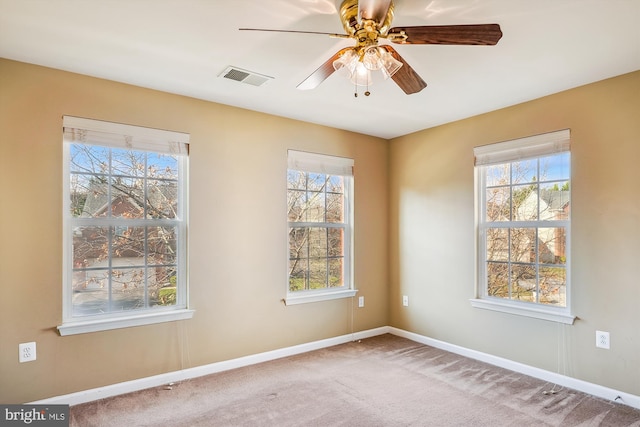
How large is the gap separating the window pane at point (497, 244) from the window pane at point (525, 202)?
0.62 ft

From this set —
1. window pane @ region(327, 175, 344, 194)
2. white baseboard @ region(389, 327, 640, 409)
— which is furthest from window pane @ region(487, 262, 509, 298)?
window pane @ region(327, 175, 344, 194)

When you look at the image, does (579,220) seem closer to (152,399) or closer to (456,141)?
(456,141)

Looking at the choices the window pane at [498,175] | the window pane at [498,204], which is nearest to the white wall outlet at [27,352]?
the window pane at [498,204]

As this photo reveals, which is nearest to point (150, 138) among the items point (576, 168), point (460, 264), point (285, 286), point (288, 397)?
point (285, 286)

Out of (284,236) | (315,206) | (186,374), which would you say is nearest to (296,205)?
(315,206)

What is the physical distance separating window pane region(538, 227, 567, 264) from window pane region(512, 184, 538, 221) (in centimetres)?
17

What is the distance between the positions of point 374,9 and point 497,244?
277cm

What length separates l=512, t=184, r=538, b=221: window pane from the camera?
130 inches

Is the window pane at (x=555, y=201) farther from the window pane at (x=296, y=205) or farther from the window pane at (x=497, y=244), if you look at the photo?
the window pane at (x=296, y=205)

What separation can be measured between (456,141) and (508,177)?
2.14 ft

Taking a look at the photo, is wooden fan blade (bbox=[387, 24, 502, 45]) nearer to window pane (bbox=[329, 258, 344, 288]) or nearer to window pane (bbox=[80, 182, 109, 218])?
window pane (bbox=[80, 182, 109, 218])

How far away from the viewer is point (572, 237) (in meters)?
2.98

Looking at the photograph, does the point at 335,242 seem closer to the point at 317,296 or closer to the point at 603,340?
the point at 317,296

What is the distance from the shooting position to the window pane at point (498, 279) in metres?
3.48
